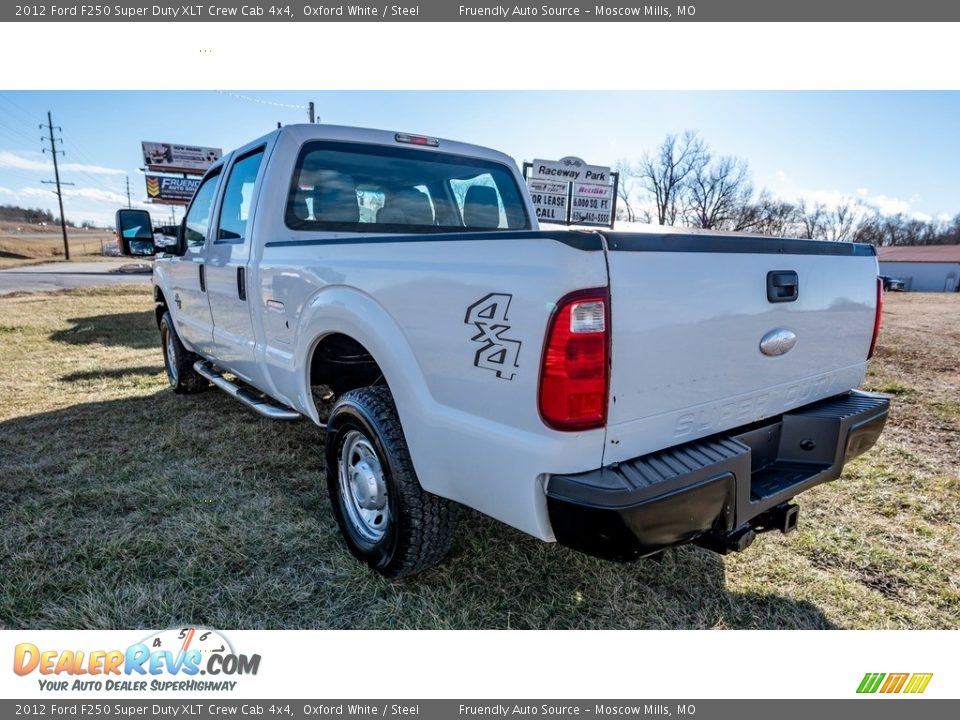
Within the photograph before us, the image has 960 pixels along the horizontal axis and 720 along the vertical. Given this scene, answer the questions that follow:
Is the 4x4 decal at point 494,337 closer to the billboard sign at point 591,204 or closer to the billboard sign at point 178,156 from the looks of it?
the billboard sign at point 591,204

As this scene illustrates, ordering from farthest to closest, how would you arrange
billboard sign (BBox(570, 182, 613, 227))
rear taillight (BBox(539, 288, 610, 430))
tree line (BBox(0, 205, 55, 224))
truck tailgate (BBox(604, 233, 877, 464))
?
1. tree line (BBox(0, 205, 55, 224))
2. billboard sign (BBox(570, 182, 613, 227))
3. truck tailgate (BBox(604, 233, 877, 464))
4. rear taillight (BBox(539, 288, 610, 430))

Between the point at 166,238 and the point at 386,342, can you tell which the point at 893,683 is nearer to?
the point at 386,342

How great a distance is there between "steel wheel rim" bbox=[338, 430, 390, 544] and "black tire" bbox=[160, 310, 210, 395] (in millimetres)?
3372

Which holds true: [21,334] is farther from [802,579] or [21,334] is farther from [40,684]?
[802,579]

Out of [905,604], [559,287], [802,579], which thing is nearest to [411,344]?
[559,287]

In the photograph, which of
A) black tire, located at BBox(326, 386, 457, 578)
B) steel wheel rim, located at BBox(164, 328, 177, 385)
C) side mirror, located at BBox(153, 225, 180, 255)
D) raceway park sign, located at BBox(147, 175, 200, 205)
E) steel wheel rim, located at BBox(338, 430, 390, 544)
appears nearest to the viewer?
black tire, located at BBox(326, 386, 457, 578)

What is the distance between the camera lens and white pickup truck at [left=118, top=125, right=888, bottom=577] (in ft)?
5.35

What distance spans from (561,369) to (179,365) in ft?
16.1

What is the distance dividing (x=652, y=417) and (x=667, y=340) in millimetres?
256

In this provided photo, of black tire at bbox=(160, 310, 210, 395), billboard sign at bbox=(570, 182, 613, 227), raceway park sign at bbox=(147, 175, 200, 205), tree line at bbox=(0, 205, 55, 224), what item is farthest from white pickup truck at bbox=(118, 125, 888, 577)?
tree line at bbox=(0, 205, 55, 224)

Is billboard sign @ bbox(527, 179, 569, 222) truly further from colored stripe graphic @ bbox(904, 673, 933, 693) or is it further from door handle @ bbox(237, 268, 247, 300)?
colored stripe graphic @ bbox(904, 673, 933, 693)

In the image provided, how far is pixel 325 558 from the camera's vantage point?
2660 mm

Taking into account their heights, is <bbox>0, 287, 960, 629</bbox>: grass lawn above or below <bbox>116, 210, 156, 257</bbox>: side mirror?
below

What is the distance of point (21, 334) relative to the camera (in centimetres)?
871
